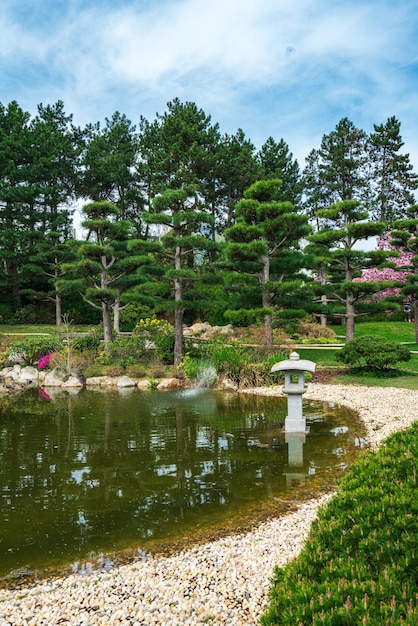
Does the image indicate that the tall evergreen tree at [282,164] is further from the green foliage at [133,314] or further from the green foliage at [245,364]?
the green foliage at [245,364]

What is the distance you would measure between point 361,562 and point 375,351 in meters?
10.1

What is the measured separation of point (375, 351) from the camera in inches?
437

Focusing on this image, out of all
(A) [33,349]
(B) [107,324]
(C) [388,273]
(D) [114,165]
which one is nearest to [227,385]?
(B) [107,324]

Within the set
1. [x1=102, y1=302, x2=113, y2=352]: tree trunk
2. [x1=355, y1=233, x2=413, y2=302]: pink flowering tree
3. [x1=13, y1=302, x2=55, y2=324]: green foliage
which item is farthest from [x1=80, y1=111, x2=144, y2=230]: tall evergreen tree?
[x1=355, y1=233, x2=413, y2=302]: pink flowering tree

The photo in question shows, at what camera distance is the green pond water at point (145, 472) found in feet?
11.8

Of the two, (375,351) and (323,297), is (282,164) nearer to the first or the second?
(323,297)

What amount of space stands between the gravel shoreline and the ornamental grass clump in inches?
23.4

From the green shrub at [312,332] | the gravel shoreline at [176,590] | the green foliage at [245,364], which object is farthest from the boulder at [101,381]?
the green shrub at [312,332]

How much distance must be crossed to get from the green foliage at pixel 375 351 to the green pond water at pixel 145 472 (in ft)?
9.83

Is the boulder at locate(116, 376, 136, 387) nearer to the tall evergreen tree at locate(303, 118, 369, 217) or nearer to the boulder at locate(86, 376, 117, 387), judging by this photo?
the boulder at locate(86, 376, 117, 387)

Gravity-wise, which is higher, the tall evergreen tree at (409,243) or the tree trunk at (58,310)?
the tall evergreen tree at (409,243)

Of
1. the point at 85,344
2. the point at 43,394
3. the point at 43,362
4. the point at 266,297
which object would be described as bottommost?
the point at 43,394

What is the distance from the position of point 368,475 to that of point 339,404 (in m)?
6.83

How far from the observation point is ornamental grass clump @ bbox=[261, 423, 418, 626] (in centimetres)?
144
